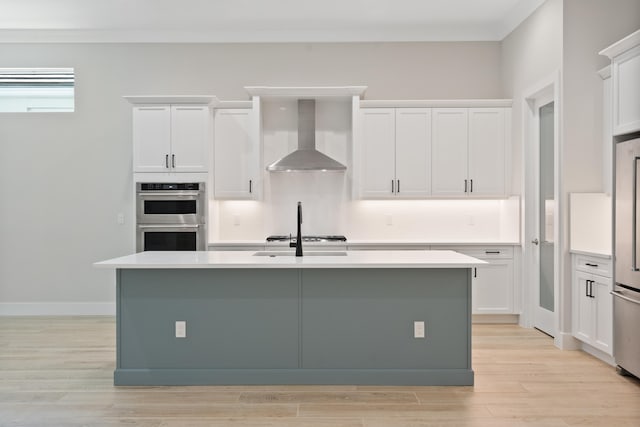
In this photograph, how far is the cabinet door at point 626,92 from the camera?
11.9 ft

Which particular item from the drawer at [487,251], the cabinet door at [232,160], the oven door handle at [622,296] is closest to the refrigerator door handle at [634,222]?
the oven door handle at [622,296]

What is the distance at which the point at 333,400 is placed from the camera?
130 inches

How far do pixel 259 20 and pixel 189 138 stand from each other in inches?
61.5

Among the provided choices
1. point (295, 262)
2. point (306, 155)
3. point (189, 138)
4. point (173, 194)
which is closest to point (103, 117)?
point (189, 138)

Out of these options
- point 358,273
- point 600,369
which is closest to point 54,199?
point 358,273

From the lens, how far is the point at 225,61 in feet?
20.1

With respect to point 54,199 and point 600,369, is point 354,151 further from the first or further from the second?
point 54,199

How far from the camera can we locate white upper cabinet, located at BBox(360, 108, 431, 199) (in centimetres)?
582

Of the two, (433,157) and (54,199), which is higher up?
(433,157)

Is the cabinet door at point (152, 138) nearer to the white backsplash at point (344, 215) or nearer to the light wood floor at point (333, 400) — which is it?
the white backsplash at point (344, 215)

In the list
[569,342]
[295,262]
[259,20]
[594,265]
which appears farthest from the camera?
[259,20]

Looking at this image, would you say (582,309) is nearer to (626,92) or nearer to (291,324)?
(626,92)

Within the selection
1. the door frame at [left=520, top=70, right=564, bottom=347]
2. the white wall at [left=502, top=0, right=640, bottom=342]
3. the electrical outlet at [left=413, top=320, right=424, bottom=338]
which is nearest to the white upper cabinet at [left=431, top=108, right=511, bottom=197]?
the door frame at [left=520, top=70, right=564, bottom=347]

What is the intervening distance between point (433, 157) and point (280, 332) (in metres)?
3.09
